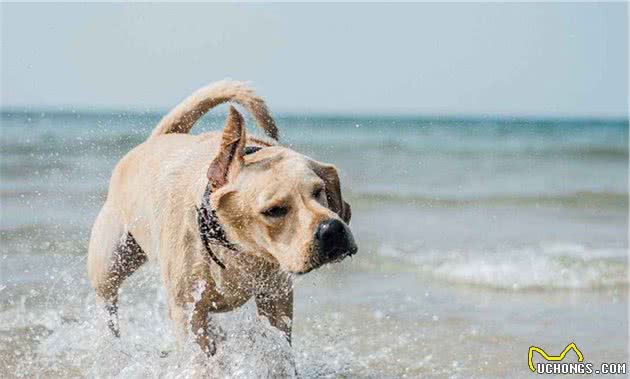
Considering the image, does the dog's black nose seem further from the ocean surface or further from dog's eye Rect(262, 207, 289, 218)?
the ocean surface

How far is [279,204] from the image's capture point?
3.57m

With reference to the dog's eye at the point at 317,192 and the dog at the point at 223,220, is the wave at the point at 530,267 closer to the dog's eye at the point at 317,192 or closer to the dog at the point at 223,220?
the dog at the point at 223,220

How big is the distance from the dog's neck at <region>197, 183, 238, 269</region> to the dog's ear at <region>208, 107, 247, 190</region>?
7 cm

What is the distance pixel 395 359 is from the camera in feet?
17.0

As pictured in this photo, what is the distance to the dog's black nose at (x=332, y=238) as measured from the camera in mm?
3426

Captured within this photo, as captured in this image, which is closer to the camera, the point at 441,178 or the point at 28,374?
the point at 28,374

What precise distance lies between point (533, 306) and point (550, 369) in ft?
4.08

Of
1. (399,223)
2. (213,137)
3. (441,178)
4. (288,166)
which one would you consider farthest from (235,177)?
(441,178)

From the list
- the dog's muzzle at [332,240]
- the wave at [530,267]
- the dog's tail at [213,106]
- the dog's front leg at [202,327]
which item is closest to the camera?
the dog's muzzle at [332,240]

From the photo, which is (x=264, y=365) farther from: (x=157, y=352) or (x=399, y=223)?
(x=399, y=223)

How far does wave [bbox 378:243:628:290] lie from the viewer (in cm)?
687

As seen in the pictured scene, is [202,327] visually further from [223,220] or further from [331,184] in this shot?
[331,184]

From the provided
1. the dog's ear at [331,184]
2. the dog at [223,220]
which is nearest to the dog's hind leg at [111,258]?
the dog at [223,220]

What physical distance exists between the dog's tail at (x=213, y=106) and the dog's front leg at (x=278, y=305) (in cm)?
86
